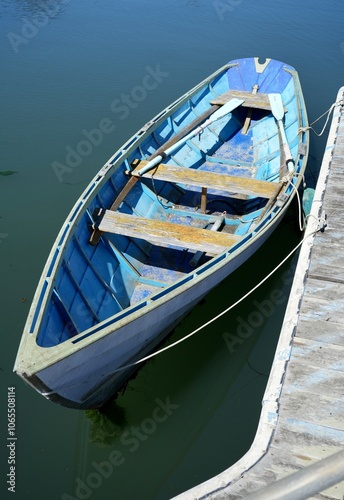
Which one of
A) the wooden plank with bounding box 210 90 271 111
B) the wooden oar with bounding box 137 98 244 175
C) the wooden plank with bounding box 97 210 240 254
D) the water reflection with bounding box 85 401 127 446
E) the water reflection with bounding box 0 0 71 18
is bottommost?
the water reflection with bounding box 85 401 127 446

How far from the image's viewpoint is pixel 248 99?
11422 millimetres

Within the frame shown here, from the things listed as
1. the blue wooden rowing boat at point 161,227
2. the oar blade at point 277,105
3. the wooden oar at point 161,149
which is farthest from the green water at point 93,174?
→ the wooden oar at point 161,149

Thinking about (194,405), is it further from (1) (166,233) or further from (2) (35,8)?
(2) (35,8)

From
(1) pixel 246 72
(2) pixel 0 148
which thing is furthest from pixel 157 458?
(1) pixel 246 72

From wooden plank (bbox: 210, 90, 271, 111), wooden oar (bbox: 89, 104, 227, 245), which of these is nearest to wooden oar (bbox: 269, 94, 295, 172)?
wooden plank (bbox: 210, 90, 271, 111)

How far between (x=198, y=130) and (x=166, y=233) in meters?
3.72

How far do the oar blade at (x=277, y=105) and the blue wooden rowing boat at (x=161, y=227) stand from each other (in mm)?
44

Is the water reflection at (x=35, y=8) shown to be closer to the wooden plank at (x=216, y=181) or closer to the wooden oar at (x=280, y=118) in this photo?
the wooden oar at (x=280, y=118)

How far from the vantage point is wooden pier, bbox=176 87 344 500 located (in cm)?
409

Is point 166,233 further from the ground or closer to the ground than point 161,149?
closer to the ground

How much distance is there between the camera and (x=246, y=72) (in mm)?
12484

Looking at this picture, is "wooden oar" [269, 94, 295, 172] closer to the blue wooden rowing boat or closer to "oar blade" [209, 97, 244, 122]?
the blue wooden rowing boat

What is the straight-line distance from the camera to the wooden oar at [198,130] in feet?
28.7

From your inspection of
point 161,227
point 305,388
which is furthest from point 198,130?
point 305,388
